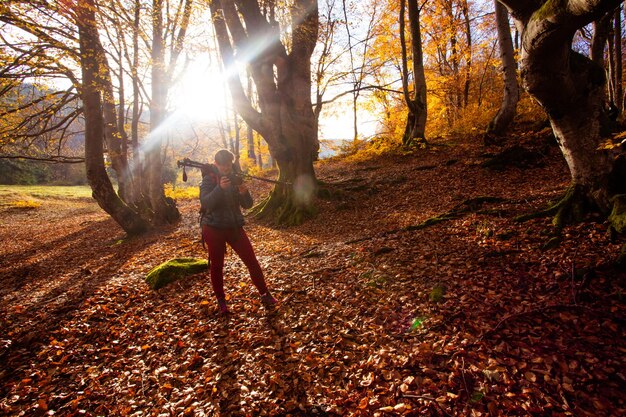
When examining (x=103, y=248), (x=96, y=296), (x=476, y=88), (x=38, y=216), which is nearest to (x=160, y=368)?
(x=96, y=296)

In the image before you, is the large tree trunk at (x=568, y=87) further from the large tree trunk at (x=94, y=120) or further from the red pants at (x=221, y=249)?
the large tree trunk at (x=94, y=120)

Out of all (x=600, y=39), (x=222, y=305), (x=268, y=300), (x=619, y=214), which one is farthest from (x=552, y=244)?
(x=600, y=39)

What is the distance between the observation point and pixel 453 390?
2.56 metres

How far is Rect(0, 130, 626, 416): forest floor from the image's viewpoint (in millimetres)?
2611

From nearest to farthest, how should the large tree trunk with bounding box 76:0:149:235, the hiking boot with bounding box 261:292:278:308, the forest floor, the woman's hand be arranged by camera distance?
the forest floor
the woman's hand
the hiking boot with bounding box 261:292:278:308
the large tree trunk with bounding box 76:0:149:235

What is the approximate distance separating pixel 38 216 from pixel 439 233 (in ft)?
82.9

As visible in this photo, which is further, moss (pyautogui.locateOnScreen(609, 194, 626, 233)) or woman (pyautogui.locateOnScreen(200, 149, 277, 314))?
woman (pyautogui.locateOnScreen(200, 149, 277, 314))

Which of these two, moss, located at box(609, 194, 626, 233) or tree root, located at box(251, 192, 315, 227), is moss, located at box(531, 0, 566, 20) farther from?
tree root, located at box(251, 192, 315, 227)

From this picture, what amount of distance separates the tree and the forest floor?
12.1 feet

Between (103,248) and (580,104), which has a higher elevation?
(580,104)

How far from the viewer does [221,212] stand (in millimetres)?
4207

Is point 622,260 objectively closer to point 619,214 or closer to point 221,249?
point 619,214

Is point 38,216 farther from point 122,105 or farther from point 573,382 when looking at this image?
point 573,382

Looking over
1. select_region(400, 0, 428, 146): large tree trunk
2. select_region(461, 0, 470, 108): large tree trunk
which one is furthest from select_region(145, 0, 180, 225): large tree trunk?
select_region(461, 0, 470, 108): large tree trunk
